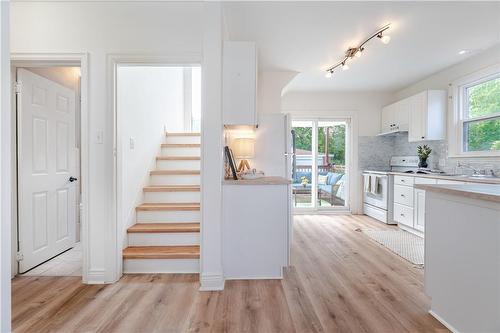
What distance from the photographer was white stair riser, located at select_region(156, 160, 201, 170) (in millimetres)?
3674

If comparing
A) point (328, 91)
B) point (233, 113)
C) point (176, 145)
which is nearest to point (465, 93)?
point (328, 91)

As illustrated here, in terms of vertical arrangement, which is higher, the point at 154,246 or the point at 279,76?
the point at 279,76

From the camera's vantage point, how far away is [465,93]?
383cm

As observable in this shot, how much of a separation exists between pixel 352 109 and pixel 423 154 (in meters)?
1.66

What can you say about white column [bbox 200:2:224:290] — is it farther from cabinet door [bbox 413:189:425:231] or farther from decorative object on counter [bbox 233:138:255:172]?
cabinet door [bbox 413:189:425:231]

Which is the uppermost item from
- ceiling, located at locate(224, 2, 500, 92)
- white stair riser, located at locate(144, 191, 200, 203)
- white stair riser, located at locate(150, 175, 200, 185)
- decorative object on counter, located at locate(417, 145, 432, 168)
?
ceiling, located at locate(224, 2, 500, 92)

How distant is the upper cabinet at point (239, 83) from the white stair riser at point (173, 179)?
1.25 meters

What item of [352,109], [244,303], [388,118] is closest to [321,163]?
[352,109]

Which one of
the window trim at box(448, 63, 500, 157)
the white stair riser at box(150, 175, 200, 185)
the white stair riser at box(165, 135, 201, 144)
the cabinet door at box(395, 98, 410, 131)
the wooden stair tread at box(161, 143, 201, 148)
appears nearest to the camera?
the white stair riser at box(150, 175, 200, 185)

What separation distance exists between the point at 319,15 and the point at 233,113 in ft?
4.42

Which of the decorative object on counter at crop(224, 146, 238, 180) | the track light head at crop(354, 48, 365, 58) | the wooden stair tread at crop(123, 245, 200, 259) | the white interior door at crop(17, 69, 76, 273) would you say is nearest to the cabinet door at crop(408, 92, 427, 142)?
the track light head at crop(354, 48, 365, 58)

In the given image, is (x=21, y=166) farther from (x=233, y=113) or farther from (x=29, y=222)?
(x=233, y=113)

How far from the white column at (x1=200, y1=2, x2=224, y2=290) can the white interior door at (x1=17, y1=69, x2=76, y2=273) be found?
1786 millimetres

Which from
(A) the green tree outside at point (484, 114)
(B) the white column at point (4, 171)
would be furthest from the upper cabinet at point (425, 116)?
(B) the white column at point (4, 171)
